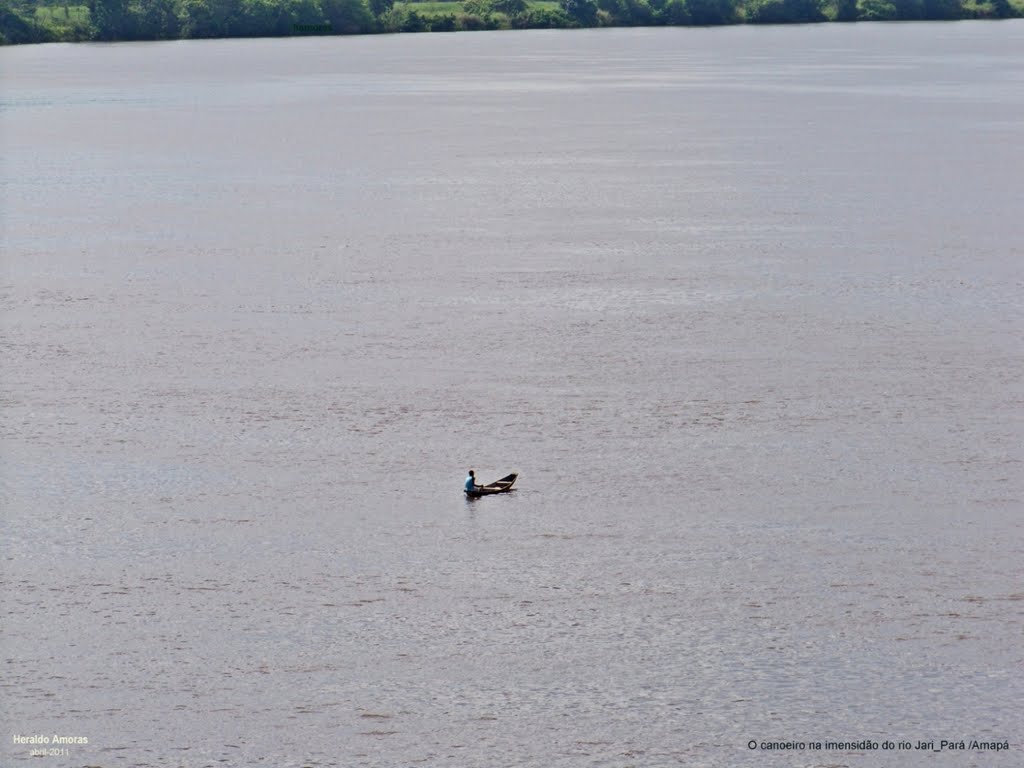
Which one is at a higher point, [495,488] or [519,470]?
[495,488]

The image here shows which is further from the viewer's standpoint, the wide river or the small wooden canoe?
the small wooden canoe

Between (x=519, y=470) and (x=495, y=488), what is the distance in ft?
4.20

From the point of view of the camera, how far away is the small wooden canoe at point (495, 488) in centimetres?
2378

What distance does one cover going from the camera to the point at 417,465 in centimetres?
2544

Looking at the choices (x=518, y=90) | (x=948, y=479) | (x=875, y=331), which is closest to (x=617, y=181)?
(x=875, y=331)

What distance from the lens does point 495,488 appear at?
23938mm

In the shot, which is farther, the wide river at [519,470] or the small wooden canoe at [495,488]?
the small wooden canoe at [495,488]

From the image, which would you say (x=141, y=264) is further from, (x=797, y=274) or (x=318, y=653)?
(x=318, y=653)

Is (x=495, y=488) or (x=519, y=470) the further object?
(x=519, y=470)

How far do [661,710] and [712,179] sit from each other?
41.7 metres

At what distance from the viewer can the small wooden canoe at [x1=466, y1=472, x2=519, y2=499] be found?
23.8 metres

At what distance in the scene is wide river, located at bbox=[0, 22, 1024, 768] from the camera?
17.7 metres

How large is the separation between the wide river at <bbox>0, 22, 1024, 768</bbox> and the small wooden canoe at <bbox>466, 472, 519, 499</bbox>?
0.71 ft

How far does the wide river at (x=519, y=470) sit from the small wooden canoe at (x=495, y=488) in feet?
0.71
